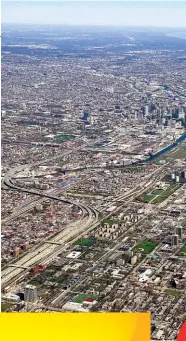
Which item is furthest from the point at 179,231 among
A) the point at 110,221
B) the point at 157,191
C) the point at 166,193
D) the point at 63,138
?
the point at 63,138

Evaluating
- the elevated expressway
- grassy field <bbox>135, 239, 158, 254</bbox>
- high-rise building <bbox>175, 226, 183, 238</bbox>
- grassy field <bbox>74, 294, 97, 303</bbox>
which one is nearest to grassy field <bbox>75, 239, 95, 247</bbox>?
the elevated expressway

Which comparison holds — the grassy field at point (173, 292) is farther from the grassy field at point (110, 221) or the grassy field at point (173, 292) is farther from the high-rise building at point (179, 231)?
the grassy field at point (110, 221)

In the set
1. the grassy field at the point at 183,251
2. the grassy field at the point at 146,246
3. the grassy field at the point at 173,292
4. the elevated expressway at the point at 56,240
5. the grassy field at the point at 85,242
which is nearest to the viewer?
the grassy field at the point at 173,292

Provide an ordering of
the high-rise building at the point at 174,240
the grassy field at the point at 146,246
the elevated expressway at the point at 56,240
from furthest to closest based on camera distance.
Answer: the high-rise building at the point at 174,240, the grassy field at the point at 146,246, the elevated expressway at the point at 56,240

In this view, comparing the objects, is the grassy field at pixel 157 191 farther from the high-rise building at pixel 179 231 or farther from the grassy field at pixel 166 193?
the high-rise building at pixel 179 231

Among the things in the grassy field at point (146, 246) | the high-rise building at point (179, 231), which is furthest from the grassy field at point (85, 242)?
the high-rise building at point (179, 231)

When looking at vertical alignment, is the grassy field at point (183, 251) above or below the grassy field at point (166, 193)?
above

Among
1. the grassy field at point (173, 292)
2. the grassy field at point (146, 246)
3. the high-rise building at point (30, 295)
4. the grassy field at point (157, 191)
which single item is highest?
the grassy field at point (173, 292)

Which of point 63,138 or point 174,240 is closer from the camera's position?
point 174,240

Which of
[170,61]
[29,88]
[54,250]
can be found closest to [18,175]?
[54,250]

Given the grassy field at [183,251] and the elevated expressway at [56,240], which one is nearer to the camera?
the elevated expressway at [56,240]

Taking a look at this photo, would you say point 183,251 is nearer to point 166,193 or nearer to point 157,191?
point 166,193
